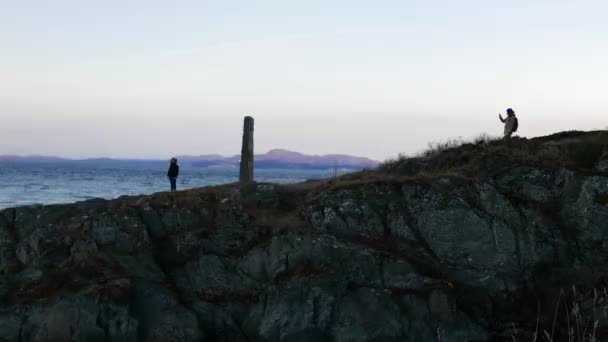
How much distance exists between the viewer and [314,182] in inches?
1117

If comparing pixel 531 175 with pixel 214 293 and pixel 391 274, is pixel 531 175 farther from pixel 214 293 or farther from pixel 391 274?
pixel 214 293

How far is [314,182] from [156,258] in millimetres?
7947

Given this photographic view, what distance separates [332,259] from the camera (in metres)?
22.3

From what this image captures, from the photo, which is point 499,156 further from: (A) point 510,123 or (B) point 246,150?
(B) point 246,150

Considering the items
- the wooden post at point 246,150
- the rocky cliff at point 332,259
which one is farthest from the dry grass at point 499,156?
the wooden post at point 246,150

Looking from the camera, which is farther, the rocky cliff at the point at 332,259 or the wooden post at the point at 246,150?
the wooden post at the point at 246,150

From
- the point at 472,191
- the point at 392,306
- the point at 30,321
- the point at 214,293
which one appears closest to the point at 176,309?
the point at 214,293

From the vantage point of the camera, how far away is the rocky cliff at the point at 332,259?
20.6m

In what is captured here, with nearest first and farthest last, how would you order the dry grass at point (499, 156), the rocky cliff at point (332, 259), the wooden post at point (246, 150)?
the rocky cliff at point (332, 259) → the dry grass at point (499, 156) → the wooden post at point (246, 150)

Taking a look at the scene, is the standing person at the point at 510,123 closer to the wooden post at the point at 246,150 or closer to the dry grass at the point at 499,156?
the dry grass at the point at 499,156

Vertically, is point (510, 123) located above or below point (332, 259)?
above

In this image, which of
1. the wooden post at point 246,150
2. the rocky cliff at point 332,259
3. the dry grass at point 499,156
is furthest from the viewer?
the wooden post at point 246,150

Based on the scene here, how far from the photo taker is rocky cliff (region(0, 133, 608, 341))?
20.6 meters

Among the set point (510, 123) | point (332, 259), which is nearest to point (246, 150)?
point (332, 259)
